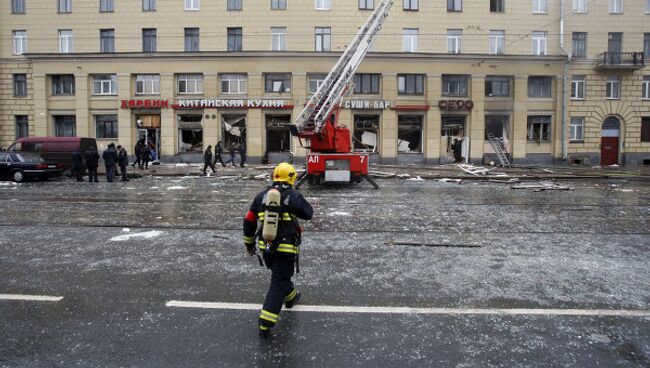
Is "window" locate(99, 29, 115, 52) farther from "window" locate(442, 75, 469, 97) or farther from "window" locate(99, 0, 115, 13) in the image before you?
"window" locate(442, 75, 469, 97)

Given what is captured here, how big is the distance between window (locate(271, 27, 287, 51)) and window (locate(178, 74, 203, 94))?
583 centimetres

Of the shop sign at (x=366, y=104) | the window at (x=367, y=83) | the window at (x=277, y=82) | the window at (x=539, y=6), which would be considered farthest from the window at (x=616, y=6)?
the window at (x=277, y=82)

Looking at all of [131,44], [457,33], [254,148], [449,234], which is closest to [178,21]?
[131,44]

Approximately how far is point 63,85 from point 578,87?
38.6m

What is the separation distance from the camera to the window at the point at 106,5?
33.0m

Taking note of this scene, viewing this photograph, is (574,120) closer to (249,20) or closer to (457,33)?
(457,33)

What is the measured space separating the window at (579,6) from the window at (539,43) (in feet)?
9.41

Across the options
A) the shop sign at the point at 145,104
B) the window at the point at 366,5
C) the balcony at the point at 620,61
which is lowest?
the shop sign at the point at 145,104

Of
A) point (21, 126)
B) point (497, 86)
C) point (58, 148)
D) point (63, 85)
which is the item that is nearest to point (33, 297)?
point (58, 148)

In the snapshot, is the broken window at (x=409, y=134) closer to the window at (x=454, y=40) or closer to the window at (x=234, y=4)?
the window at (x=454, y=40)

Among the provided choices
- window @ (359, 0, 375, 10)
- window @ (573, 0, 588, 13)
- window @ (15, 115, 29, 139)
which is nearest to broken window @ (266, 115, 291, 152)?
window @ (359, 0, 375, 10)

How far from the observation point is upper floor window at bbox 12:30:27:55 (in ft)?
110

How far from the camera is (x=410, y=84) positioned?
3288 cm

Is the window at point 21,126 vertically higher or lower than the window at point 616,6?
lower
